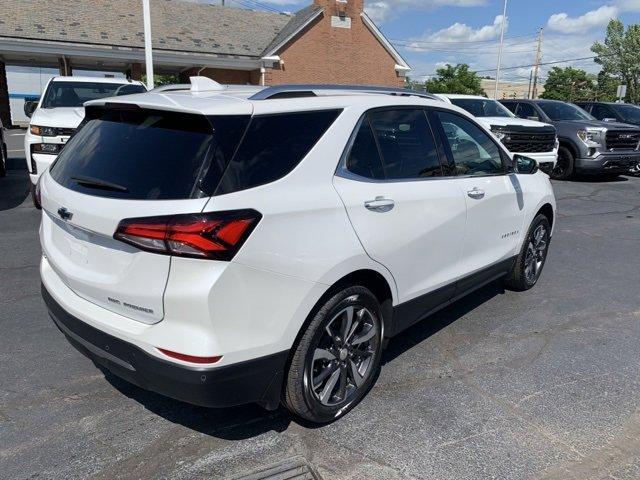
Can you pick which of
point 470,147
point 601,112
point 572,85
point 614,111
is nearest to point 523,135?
point 601,112

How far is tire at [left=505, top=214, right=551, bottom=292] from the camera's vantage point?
5.15 m

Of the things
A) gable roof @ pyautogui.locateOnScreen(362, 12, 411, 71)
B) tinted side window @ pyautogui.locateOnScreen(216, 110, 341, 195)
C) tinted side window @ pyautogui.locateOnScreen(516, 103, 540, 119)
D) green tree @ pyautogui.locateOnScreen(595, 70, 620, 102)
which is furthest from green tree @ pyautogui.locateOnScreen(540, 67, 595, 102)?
tinted side window @ pyautogui.locateOnScreen(216, 110, 341, 195)

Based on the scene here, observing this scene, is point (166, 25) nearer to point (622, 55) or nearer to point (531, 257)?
point (531, 257)

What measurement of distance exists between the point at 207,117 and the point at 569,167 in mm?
13164

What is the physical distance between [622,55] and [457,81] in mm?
25732

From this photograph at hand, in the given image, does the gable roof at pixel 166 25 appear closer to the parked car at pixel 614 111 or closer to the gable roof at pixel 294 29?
the gable roof at pixel 294 29

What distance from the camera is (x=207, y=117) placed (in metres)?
2.53

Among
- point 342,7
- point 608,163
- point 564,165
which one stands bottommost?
point 564,165

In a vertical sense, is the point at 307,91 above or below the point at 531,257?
above

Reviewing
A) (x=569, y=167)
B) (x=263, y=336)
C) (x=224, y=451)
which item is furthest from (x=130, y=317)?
(x=569, y=167)

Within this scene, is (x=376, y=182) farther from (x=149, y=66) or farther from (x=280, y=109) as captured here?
(x=149, y=66)

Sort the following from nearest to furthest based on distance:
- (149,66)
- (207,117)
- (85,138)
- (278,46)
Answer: (207,117)
(85,138)
(149,66)
(278,46)

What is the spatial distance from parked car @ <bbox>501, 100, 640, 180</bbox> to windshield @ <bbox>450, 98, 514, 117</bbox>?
5.13ft

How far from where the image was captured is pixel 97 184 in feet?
8.86
